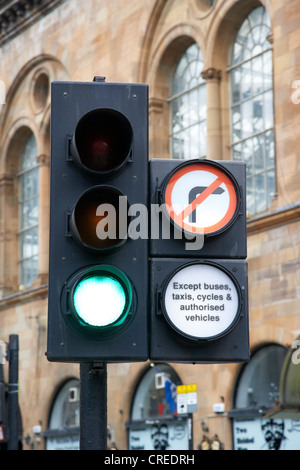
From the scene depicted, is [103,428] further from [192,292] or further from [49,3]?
[49,3]

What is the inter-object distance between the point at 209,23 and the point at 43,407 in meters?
12.4

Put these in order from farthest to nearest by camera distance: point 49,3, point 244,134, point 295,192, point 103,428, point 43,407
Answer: point 49,3 < point 43,407 < point 244,134 < point 295,192 < point 103,428

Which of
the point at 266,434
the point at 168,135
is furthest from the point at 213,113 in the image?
the point at 266,434

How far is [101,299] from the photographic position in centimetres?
344

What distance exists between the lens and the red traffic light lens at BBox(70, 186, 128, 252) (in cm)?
345

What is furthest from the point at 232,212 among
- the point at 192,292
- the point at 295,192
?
the point at 295,192

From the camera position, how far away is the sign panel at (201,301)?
3486 mm

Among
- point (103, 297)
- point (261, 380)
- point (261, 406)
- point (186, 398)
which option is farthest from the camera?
point (186, 398)

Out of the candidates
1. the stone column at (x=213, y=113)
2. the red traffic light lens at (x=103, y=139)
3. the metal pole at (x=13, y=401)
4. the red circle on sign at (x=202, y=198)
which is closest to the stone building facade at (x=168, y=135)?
the stone column at (x=213, y=113)

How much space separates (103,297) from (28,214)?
30.6 metres

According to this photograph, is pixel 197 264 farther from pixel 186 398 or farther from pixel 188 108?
pixel 188 108

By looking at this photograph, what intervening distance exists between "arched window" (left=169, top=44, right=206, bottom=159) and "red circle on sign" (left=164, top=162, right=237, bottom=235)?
22540 millimetres

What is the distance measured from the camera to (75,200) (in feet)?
11.3

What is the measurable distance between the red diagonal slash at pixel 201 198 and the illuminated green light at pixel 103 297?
35 centimetres
